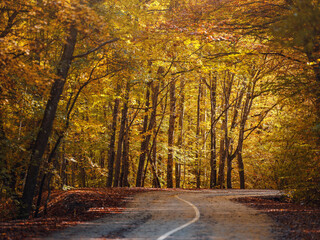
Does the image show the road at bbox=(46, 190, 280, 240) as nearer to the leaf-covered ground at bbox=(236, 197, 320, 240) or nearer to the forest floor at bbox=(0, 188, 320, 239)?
the leaf-covered ground at bbox=(236, 197, 320, 240)

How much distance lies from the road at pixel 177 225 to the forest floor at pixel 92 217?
1.61 feet

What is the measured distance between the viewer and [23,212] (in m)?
12.7

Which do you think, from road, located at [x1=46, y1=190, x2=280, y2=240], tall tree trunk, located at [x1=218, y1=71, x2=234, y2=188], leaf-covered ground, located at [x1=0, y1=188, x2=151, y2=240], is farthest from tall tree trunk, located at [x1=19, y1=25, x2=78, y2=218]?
tall tree trunk, located at [x1=218, y1=71, x2=234, y2=188]

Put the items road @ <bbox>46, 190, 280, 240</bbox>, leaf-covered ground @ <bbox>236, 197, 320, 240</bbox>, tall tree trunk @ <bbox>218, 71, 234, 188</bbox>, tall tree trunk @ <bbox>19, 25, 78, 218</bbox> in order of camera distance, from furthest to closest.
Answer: tall tree trunk @ <bbox>218, 71, 234, 188</bbox> < tall tree trunk @ <bbox>19, 25, 78, 218</bbox> < leaf-covered ground @ <bbox>236, 197, 320, 240</bbox> < road @ <bbox>46, 190, 280, 240</bbox>

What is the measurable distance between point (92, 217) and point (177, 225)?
362 cm

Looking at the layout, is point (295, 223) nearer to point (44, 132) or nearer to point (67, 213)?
point (67, 213)

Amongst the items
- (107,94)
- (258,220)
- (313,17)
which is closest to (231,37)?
(313,17)

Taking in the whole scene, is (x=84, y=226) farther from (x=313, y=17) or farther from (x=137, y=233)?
(x=313, y=17)

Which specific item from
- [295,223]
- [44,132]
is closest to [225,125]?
[295,223]

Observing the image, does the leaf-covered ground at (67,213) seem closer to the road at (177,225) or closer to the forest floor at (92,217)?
the forest floor at (92,217)

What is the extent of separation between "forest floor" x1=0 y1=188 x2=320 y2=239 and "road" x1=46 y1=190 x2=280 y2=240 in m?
0.49

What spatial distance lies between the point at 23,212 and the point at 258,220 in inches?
341

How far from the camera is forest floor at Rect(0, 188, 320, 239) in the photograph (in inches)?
348

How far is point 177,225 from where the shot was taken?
981 cm
